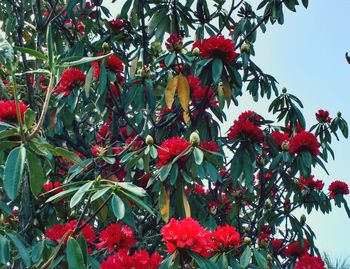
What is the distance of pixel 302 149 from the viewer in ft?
8.47

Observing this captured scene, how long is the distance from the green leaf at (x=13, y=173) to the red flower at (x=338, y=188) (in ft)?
8.35

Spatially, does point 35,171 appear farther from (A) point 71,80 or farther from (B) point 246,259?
(A) point 71,80

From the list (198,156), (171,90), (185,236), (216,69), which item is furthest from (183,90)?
(185,236)

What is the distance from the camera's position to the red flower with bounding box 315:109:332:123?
334 cm

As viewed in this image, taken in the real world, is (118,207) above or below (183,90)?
below

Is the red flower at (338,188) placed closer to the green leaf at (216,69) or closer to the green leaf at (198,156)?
the green leaf at (216,69)

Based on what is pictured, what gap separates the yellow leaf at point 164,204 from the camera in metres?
1.82

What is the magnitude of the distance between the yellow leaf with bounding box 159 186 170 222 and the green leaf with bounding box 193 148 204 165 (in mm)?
223

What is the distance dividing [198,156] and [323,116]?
1.83 m

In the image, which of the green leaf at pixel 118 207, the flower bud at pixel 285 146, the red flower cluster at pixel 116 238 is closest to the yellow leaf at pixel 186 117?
the flower bud at pixel 285 146

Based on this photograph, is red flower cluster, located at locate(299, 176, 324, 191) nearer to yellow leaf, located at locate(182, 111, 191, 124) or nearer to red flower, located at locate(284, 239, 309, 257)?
red flower, located at locate(284, 239, 309, 257)

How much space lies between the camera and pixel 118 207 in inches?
49.5

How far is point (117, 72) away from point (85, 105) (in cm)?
52

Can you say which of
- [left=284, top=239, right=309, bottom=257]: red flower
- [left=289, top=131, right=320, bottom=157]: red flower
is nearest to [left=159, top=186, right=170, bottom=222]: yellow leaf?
[left=289, top=131, right=320, bottom=157]: red flower
